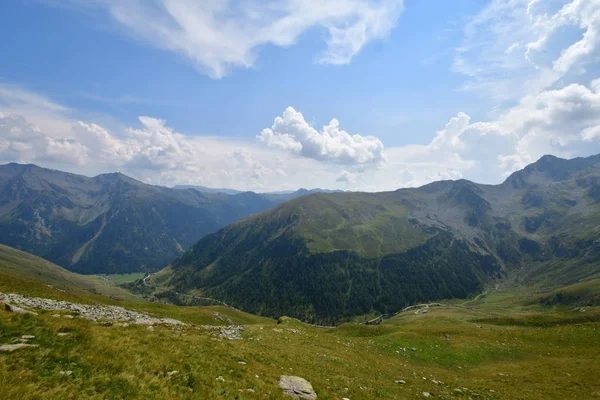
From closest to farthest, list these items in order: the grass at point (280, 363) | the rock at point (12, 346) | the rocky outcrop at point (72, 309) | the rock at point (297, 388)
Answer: the grass at point (280, 363)
the rock at point (12, 346)
the rock at point (297, 388)
the rocky outcrop at point (72, 309)

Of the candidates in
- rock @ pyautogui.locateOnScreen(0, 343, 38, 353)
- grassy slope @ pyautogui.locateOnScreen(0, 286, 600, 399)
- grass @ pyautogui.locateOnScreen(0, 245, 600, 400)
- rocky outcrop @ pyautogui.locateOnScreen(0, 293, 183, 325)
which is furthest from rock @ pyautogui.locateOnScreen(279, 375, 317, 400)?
rocky outcrop @ pyautogui.locateOnScreen(0, 293, 183, 325)

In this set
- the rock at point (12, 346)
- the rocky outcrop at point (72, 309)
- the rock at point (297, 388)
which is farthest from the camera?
the rocky outcrop at point (72, 309)

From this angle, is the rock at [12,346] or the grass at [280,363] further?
the rock at [12,346]

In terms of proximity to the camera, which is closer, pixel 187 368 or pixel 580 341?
pixel 187 368

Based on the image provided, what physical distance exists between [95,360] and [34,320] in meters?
5.86

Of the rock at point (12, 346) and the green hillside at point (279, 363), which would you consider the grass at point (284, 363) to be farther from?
the rock at point (12, 346)

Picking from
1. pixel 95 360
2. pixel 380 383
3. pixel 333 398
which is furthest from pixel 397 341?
pixel 95 360

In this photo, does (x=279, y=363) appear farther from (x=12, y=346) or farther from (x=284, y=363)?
(x=12, y=346)

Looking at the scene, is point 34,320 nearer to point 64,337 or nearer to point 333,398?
point 64,337

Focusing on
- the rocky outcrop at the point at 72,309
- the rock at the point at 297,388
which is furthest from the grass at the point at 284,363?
the rocky outcrop at the point at 72,309

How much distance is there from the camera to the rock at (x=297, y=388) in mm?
17344

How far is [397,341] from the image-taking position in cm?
4678

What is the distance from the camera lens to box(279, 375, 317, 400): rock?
17.3 meters

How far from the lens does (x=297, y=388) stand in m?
18.1
